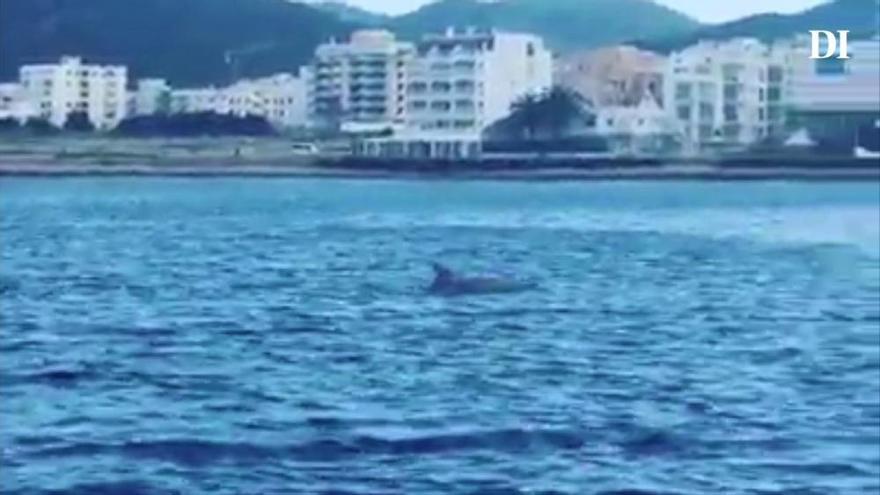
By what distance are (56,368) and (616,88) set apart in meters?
0.87

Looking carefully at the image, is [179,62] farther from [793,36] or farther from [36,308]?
[793,36]

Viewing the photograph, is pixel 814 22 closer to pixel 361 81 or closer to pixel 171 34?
pixel 361 81

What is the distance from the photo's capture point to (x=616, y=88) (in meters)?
3.90

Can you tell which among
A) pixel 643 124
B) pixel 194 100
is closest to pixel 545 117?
pixel 643 124

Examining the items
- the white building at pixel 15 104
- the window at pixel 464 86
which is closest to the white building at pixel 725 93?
the window at pixel 464 86

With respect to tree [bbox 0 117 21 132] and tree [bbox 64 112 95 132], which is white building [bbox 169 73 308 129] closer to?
tree [bbox 64 112 95 132]

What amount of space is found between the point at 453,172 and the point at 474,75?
16 cm

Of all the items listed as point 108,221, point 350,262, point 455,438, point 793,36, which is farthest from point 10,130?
point 793,36

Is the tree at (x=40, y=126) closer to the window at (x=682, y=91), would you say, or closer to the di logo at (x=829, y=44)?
the window at (x=682, y=91)

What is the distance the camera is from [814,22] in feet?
12.6

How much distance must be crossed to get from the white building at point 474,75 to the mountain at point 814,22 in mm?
157

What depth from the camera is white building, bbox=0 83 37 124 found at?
155 inches

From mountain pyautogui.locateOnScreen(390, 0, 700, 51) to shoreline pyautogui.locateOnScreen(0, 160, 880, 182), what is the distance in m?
0.19

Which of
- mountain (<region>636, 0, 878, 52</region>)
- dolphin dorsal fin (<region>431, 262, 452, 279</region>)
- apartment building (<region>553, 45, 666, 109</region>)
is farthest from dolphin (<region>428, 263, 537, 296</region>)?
mountain (<region>636, 0, 878, 52</region>)
